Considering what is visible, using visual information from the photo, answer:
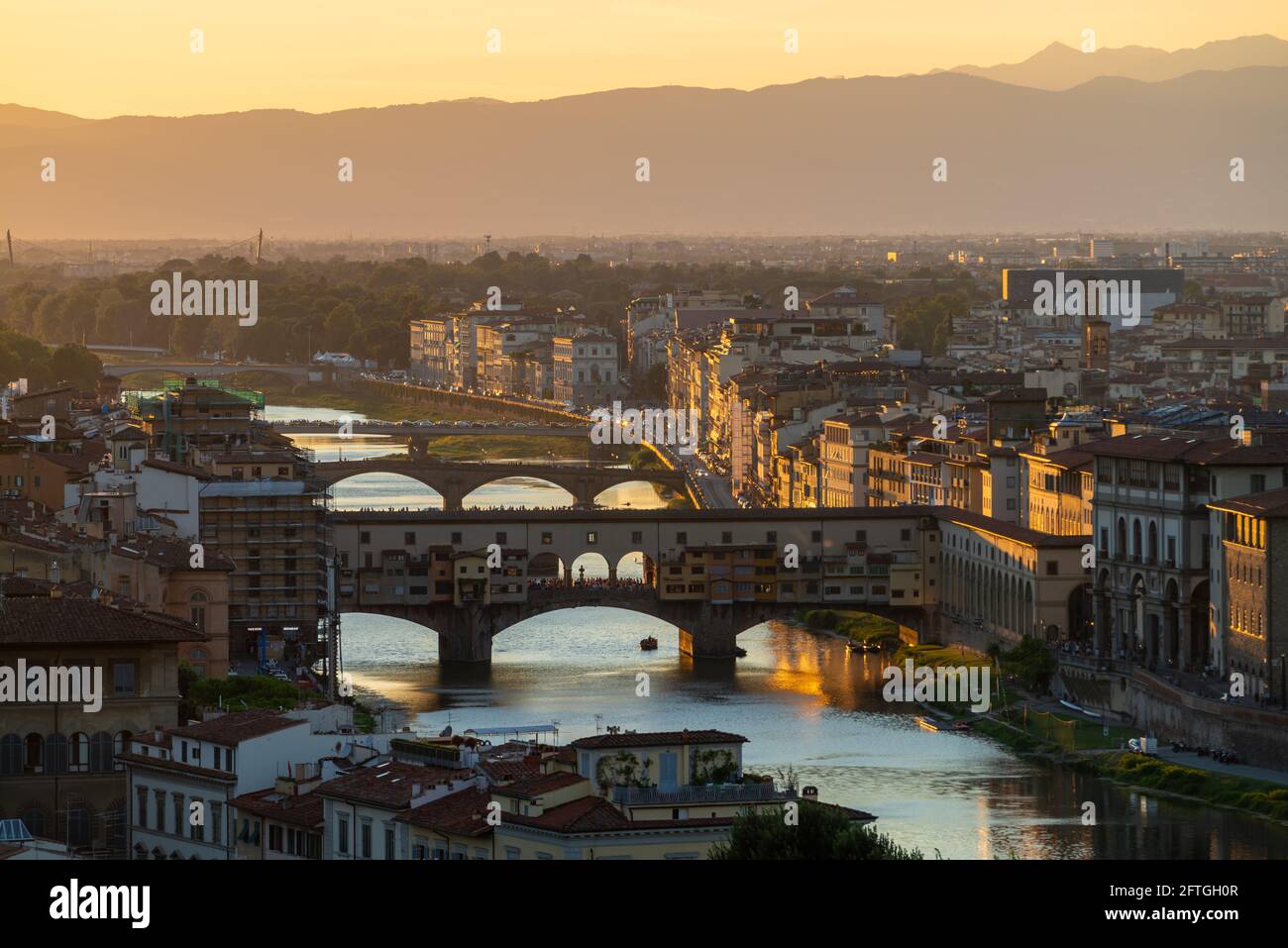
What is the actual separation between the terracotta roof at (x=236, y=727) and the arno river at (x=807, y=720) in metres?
6.15

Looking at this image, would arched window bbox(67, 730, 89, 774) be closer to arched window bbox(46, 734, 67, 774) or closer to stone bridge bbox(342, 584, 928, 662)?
arched window bbox(46, 734, 67, 774)

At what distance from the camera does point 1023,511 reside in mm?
45812

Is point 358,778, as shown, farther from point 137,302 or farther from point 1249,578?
point 137,302

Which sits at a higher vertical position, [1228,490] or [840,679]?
[1228,490]

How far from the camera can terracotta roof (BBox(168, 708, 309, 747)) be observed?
19.0 metres

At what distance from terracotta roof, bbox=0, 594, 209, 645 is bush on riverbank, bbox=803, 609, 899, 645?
21.8 meters

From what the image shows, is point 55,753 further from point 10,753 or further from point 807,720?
point 807,720

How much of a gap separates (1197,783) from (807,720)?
5.47 metres

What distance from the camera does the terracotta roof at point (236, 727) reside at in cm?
1902

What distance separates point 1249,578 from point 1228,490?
247 cm

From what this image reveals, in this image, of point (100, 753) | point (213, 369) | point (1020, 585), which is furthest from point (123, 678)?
point (213, 369)

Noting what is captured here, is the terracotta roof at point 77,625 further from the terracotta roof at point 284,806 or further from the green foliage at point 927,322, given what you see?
the green foliage at point 927,322

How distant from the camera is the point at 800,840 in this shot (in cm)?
1578
